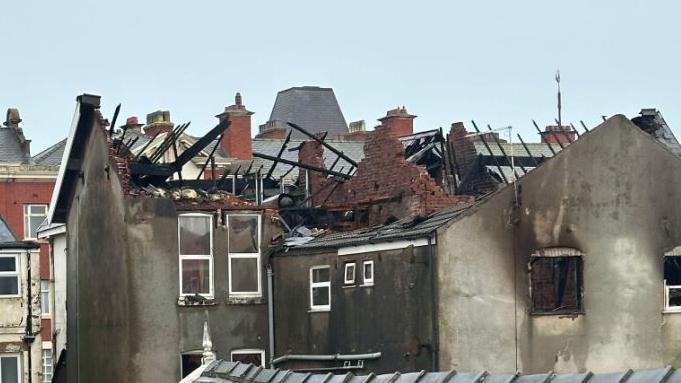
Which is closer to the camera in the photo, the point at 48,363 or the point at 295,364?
the point at 295,364

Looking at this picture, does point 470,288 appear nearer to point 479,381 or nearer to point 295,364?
point 295,364

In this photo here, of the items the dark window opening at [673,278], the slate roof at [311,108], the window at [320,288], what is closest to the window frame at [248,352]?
the window at [320,288]

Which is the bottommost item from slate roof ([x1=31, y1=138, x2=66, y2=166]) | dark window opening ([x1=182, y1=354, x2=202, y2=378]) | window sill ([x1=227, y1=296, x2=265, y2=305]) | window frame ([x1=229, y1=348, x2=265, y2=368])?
dark window opening ([x1=182, y1=354, x2=202, y2=378])

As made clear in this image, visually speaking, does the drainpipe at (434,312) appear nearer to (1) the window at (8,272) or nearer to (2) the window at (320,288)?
(2) the window at (320,288)

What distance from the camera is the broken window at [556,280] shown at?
40312 millimetres

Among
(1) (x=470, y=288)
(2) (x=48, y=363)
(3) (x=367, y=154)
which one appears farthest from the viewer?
(2) (x=48, y=363)

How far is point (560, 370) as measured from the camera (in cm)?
3944

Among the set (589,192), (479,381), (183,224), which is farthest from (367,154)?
(479,381)

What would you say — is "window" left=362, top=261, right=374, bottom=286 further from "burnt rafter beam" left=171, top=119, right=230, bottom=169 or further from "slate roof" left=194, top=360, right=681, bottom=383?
"slate roof" left=194, top=360, right=681, bottom=383

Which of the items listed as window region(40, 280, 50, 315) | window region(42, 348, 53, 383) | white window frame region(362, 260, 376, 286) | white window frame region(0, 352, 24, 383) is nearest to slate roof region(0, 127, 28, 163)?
window region(40, 280, 50, 315)

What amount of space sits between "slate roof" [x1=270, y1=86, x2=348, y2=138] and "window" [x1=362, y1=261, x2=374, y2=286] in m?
53.3

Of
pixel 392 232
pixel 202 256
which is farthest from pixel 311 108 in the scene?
pixel 392 232

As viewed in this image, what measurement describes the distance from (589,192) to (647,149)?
180 centimetres

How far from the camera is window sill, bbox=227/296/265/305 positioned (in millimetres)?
45531
